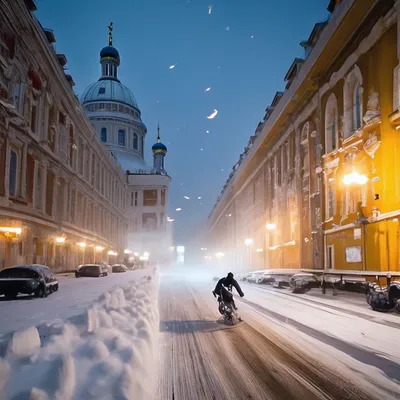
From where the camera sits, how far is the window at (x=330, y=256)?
27.4m

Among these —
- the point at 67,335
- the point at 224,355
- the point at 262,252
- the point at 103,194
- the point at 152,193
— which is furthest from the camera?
the point at 152,193

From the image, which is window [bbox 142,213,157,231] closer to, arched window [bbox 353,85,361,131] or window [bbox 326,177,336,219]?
window [bbox 326,177,336,219]

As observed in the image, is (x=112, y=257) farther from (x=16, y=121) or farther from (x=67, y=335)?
(x=67, y=335)

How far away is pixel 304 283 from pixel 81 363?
837 inches

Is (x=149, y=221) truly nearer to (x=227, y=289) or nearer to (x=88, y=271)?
(x=88, y=271)

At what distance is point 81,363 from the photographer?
5.58 m

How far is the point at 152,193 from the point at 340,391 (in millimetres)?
95842

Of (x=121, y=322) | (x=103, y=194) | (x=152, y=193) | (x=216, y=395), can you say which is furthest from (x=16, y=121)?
(x=152, y=193)

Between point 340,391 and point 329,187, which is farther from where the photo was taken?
point 329,187

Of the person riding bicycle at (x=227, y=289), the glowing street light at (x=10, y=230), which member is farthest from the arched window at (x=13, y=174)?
the person riding bicycle at (x=227, y=289)

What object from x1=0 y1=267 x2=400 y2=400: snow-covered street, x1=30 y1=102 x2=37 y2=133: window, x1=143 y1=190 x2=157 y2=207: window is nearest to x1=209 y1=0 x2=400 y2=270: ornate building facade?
x1=0 y1=267 x2=400 y2=400: snow-covered street

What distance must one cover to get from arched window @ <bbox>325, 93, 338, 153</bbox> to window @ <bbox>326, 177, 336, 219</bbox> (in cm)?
220

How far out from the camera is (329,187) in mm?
28438

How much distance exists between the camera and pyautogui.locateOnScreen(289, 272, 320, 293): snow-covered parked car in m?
25.1
